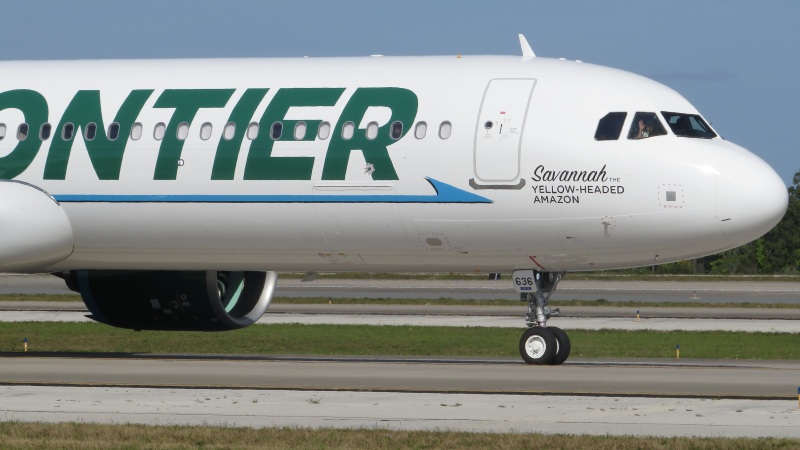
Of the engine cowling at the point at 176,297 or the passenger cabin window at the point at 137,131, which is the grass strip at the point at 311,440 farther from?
the engine cowling at the point at 176,297

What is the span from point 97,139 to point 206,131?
2.29 m

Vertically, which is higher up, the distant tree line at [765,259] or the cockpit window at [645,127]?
the distant tree line at [765,259]

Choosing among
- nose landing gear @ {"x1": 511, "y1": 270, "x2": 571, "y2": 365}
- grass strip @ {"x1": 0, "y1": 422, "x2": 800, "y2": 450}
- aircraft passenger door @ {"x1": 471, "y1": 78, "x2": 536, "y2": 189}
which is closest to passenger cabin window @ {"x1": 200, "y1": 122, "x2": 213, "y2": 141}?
aircraft passenger door @ {"x1": 471, "y1": 78, "x2": 536, "y2": 189}

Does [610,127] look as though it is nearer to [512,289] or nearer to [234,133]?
[234,133]

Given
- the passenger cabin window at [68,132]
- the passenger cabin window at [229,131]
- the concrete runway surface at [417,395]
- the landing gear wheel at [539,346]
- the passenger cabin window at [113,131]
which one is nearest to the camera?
the concrete runway surface at [417,395]

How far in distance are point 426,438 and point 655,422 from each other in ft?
10.7

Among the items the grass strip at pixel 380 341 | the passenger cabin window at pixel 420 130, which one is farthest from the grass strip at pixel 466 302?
the passenger cabin window at pixel 420 130

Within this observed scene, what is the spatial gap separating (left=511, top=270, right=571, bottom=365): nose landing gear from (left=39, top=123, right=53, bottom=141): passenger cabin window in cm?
961

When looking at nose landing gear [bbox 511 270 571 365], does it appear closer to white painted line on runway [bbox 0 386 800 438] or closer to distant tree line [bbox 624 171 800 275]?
white painted line on runway [bbox 0 386 800 438]

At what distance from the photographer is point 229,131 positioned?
2869 centimetres

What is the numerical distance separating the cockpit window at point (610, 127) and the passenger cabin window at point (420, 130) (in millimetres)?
3090

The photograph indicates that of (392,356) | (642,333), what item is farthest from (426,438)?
(642,333)

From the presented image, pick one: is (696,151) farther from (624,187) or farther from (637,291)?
(637,291)

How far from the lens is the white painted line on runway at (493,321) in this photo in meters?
46.8
